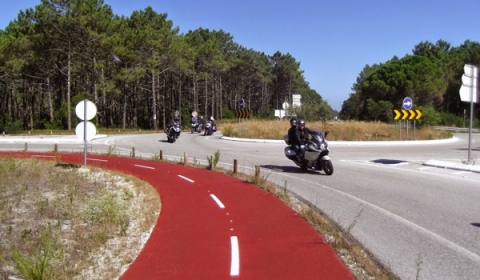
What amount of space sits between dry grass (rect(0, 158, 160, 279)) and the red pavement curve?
1.26ft

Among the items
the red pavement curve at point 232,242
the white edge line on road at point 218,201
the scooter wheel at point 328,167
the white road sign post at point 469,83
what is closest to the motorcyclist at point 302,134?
the scooter wheel at point 328,167

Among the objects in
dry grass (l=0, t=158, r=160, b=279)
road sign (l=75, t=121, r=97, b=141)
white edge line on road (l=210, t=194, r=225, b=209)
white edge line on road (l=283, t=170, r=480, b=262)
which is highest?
road sign (l=75, t=121, r=97, b=141)

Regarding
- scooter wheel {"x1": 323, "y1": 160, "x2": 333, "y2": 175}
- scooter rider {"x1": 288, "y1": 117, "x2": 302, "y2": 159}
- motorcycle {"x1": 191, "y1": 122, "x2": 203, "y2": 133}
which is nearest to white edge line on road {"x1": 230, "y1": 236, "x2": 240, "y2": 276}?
scooter wheel {"x1": 323, "y1": 160, "x2": 333, "y2": 175}

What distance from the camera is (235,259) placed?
6086 millimetres

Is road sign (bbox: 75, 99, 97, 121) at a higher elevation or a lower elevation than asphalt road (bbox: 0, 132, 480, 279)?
higher

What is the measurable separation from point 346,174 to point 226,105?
8771cm

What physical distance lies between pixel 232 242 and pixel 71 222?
3658mm

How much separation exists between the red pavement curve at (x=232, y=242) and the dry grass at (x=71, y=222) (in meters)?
0.38

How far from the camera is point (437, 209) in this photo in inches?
369

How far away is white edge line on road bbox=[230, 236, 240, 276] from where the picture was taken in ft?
18.3

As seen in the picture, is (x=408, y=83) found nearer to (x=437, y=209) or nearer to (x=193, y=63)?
(x=193, y=63)

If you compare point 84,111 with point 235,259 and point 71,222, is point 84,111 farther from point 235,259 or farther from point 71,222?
point 235,259

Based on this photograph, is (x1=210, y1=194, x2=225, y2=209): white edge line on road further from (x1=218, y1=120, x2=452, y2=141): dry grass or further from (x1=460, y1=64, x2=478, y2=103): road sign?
(x1=218, y1=120, x2=452, y2=141): dry grass

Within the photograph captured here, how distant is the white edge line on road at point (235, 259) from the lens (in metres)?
5.58
